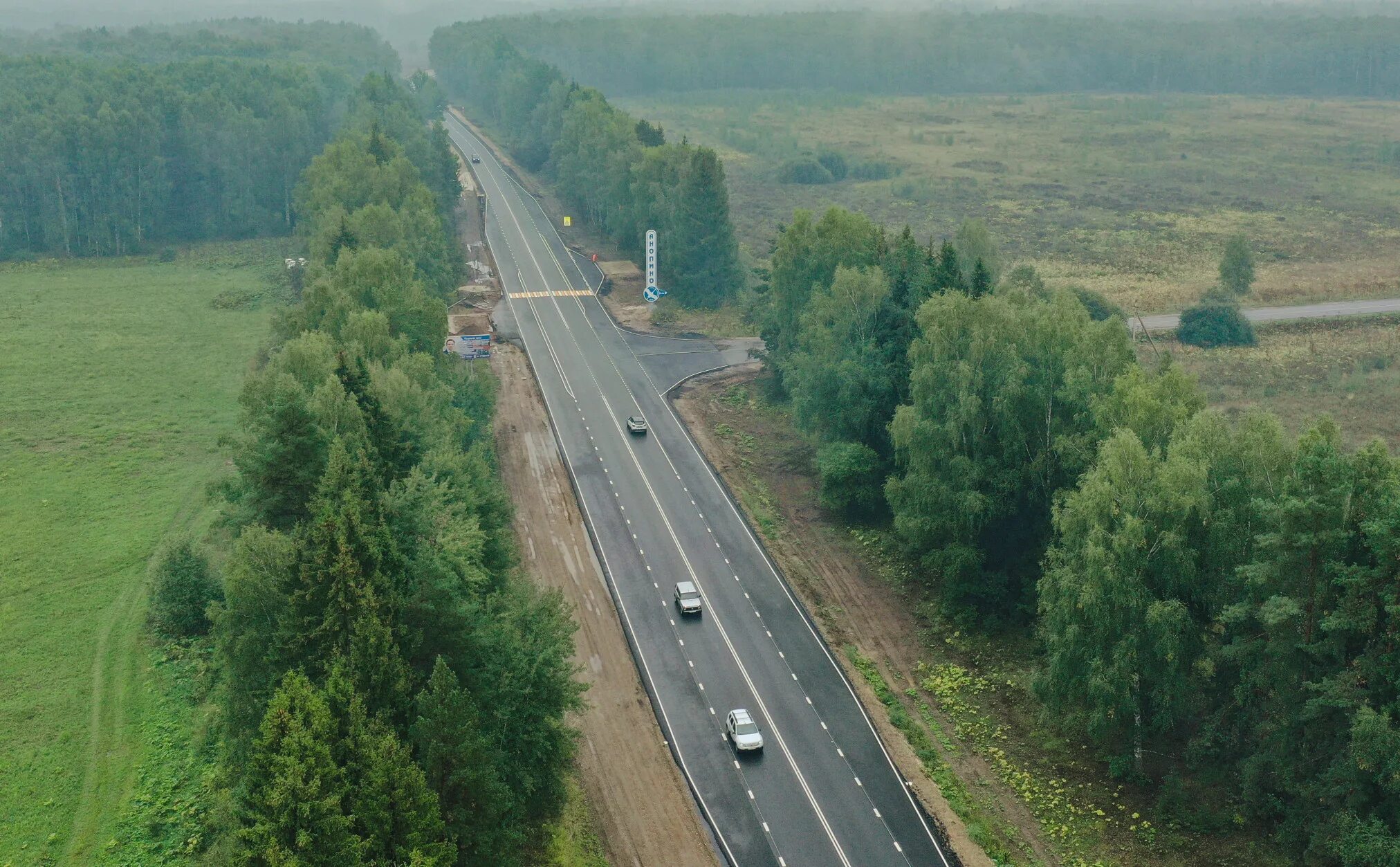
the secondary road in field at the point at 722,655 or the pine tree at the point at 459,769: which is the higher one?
the pine tree at the point at 459,769

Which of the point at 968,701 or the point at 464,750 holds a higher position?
the point at 464,750

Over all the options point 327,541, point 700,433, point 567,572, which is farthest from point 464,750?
point 700,433

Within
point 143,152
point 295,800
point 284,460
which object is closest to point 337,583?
point 295,800

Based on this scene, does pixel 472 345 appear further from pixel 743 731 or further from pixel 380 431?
pixel 743 731

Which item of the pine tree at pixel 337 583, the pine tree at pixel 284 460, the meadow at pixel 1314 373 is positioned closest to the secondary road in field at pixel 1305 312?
the meadow at pixel 1314 373

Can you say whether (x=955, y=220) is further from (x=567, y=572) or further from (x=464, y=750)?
(x=464, y=750)

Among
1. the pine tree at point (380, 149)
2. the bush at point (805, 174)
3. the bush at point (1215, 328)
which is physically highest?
the pine tree at point (380, 149)

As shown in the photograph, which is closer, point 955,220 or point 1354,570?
point 1354,570

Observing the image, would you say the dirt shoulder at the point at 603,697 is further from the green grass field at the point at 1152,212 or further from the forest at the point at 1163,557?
the green grass field at the point at 1152,212
